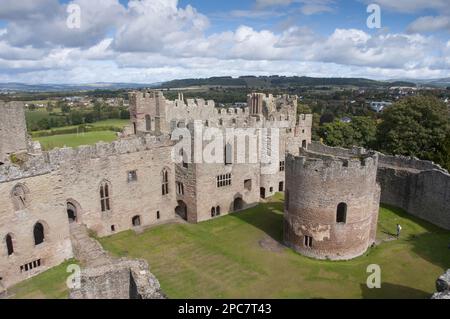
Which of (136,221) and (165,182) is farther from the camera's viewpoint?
(165,182)

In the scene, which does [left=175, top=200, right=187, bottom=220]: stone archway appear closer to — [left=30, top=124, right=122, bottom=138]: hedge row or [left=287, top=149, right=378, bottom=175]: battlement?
[left=287, top=149, right=378, bottom=175]: battlement

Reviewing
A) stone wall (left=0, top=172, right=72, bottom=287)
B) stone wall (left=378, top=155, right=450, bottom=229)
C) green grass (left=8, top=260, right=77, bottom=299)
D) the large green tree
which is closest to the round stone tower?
stone wall (left=378, top=155, right=450, bottom=229)

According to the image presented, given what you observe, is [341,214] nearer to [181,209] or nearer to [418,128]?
[181,209]

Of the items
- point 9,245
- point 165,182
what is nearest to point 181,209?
point 165,182

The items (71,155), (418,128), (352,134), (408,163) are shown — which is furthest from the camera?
(352,134)

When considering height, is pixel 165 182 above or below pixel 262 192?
above

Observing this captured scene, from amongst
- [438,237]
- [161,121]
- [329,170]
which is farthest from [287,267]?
[161,121]

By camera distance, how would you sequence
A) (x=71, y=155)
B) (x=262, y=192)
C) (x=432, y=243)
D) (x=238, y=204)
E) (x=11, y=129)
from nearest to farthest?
1. (x=71, y=155)
2. (x=432, y=243)
3. (x=11, y=129)
4. (x=238, y=204)
5. (x=262, y=192)
